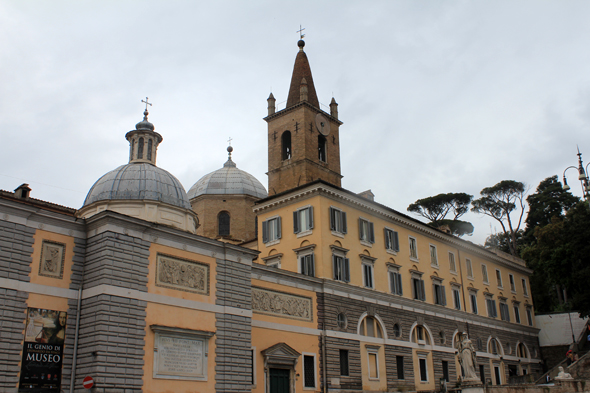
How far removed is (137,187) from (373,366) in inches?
567

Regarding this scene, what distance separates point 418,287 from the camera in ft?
112

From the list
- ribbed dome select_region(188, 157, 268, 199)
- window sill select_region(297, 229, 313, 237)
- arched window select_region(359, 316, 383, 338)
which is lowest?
arched window select_region(359, 316, 383, 338)

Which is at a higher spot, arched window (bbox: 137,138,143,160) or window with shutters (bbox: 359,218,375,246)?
arched window (bbox: 137,138,143,160)

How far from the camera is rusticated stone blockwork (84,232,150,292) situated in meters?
18.4

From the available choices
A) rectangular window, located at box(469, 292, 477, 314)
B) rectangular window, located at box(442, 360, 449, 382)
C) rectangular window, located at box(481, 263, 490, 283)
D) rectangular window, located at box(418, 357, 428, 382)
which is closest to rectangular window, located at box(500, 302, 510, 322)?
rectangular window, located at box(481, 263, 490, 283)

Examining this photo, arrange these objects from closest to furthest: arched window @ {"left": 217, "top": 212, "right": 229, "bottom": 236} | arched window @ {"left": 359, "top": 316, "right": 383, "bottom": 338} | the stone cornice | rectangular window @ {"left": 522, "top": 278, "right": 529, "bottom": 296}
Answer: arched window @ {"left": 359, "top": 316, "right": 383, "bottom": 338} → the stone cornice → arched window @ {"left": 217, "top": 212, "right": 229, "bottom": 236} → rectangular window @ {"left": 522, "top": 278, "right": 529, "bottom": 296}

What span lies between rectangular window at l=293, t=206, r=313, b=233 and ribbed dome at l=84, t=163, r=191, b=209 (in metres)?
6.57

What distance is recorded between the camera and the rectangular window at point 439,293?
35375 millimetres

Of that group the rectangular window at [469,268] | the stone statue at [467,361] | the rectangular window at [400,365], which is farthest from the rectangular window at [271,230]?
the rectangular window at [469,268]

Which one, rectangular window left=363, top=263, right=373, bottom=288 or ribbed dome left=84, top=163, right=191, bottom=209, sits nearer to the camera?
ribbed dome left=84, top=163, right=191, bottom=209

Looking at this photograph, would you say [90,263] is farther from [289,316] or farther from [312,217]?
[312,217]

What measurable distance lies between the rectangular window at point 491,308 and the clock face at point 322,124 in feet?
54.3

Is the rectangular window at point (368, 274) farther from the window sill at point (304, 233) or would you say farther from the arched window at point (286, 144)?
the arched window at point (286, 144)

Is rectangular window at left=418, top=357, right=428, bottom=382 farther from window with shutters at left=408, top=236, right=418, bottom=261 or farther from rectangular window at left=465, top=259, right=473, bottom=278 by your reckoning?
rectangular window at left=465, top=259, right=473, bottom=278
